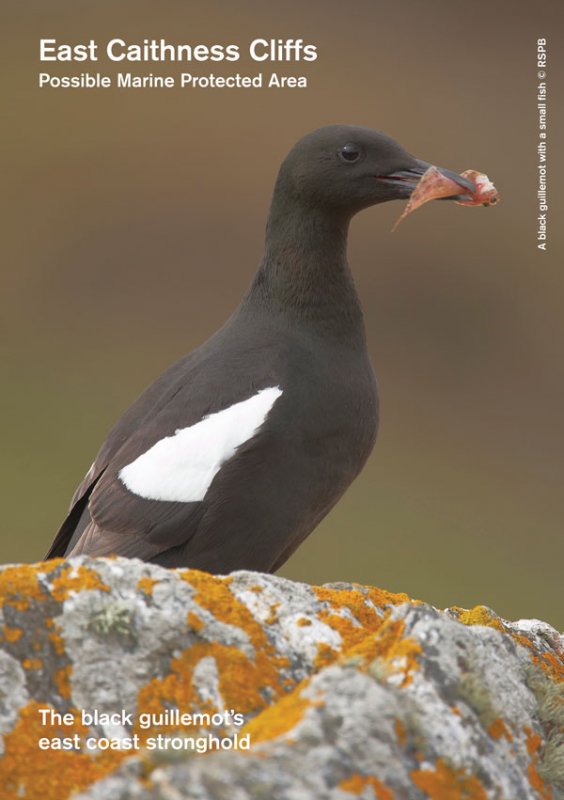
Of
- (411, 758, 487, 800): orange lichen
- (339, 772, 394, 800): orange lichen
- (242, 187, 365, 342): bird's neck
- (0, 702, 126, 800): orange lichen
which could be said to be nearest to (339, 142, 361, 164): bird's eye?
(242, 187, 365, 342): bird's neck

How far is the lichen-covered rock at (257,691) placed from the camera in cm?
362

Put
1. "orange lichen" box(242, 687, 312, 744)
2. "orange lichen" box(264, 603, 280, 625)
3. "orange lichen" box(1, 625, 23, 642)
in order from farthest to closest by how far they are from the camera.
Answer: "orange lichen" box(264, 603, 280, 625) < "orange lichen" box(1, 625, 23, 642) < "orange lichen" box(242, 687, 312, 744)

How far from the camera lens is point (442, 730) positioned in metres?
3.84

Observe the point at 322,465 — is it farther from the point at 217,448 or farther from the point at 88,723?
the point at 88,723

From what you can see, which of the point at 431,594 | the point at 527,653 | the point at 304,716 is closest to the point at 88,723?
the point at 304,716

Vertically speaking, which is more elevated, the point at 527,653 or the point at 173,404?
the point at 173,404

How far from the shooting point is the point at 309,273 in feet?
23.2

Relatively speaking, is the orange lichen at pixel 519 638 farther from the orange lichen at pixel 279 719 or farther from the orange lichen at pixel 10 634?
the orange lichen at pixel 10 634

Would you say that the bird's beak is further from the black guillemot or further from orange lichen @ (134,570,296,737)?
orange lichen @ (134,570,296,737)

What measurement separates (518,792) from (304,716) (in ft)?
2.39

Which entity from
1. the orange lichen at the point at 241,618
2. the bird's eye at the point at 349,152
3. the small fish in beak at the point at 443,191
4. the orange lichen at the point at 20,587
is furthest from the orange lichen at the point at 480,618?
the bird's eye at the point at 349,152

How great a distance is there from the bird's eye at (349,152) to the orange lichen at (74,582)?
3.17 meters

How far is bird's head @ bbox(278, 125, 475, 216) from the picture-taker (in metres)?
7.02

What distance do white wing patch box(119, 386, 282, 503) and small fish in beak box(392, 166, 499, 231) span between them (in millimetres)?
1197
